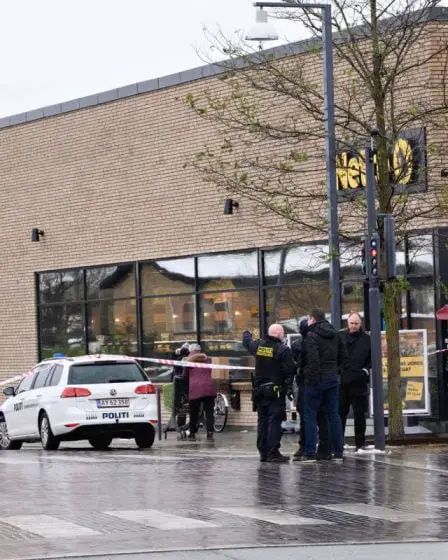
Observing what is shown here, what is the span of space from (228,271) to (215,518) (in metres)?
18.8

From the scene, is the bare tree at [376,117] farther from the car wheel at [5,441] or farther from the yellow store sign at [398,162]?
the car wheel at [5,441]

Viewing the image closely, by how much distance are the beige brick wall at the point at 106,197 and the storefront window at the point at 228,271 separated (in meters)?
0.23

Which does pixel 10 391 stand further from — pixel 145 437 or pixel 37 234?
pixel 37 234

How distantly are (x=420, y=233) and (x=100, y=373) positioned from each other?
5612mm

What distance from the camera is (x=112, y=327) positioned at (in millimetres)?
36219

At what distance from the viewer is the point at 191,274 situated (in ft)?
110

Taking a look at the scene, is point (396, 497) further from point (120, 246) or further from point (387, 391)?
point (120, 246)

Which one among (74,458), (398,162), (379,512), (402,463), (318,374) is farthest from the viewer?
(398,162)

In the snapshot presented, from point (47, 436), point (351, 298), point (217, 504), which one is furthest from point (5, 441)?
point (217, 504)

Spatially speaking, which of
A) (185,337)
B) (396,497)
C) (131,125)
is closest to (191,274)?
(185,337)

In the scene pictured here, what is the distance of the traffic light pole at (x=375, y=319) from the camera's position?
2203 centimetres

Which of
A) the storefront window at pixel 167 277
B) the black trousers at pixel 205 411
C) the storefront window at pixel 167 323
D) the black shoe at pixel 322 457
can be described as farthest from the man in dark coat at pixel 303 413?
→ the storefront window at pixel 167 277

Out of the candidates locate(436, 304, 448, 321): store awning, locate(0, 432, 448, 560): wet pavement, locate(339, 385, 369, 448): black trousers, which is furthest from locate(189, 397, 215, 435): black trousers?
locate(339, 385, 369, 448): black trousers

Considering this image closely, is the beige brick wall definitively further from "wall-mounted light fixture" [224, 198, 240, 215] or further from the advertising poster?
the advertising poster
